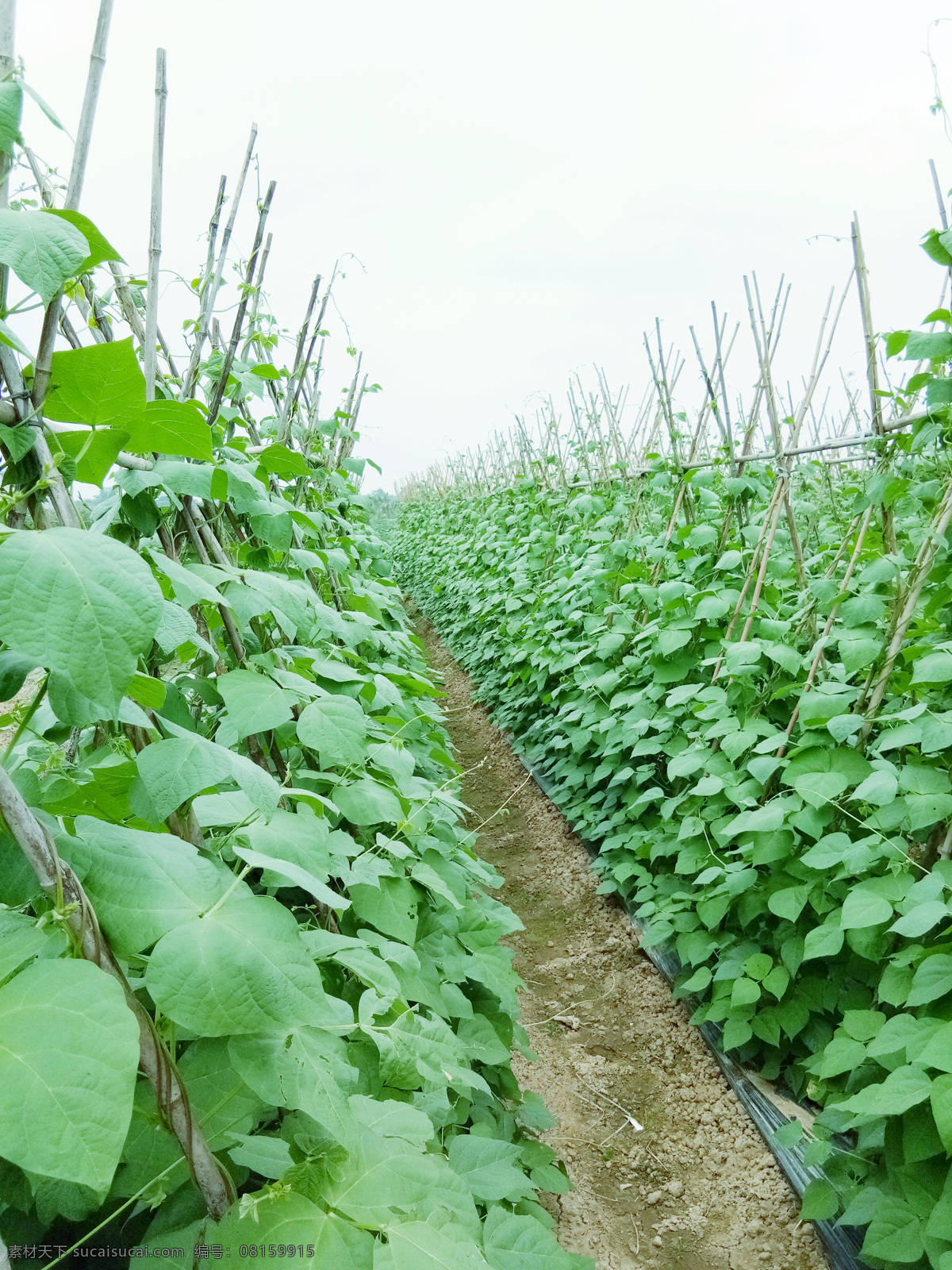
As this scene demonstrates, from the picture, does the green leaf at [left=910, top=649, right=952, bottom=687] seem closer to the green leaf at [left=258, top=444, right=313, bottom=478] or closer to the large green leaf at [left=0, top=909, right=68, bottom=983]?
the green leaf at [left=258, top=444, right=313, bottom=478]

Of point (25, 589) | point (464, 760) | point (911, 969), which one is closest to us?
point (25, 589)

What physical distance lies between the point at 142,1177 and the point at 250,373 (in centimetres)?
193

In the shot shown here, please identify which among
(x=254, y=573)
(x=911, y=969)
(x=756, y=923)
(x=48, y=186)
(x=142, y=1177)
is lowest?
(x=756, y=923)

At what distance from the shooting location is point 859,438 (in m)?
2.78

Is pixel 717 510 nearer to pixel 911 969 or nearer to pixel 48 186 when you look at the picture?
pixel 911 969

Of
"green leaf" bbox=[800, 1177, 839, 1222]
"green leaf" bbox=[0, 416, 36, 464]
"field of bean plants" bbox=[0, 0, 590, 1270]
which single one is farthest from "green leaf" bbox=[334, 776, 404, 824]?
"green leaf" bbox=[800, 1177, 839, 1222]

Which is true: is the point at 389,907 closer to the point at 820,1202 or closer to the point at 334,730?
the point at 334,730

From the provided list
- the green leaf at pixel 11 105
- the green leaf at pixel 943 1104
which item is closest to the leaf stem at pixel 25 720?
the green leaf at pixel 11 105

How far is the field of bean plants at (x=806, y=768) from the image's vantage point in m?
2.08

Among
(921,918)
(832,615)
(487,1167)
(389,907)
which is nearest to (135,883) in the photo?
(389,907)

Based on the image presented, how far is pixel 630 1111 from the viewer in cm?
289

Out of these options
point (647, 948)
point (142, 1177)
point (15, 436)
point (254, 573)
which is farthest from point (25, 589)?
point (647, 948)

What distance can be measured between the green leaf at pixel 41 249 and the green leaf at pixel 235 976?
23.7 inches

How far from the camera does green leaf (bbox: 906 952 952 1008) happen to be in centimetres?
196
